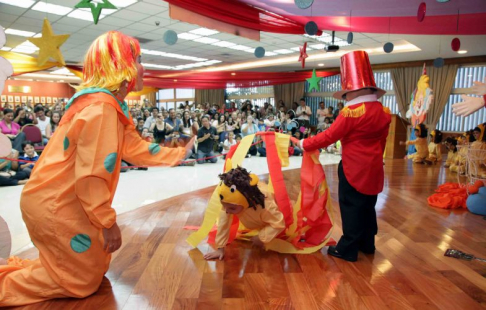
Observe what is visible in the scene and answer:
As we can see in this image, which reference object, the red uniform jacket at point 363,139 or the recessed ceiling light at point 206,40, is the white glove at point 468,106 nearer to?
the red uniform jacket at point 363,139

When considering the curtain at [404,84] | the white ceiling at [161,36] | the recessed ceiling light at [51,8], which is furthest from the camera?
the curtain at [404,84]

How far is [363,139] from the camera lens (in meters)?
2.23

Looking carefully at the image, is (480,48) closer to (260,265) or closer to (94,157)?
(260,265)

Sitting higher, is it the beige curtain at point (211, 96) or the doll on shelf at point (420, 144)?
the beige curtain at point (211, 96)

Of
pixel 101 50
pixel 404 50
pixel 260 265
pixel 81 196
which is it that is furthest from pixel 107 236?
pixel 404 50

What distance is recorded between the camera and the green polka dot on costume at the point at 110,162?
1449 millimetres

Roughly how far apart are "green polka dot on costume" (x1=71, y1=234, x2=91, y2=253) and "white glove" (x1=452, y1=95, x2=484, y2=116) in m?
2.23

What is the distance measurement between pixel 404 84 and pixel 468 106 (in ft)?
31.8

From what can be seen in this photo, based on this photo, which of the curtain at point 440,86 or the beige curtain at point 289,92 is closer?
the curtain at point 440,86

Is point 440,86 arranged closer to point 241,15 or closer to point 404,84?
point 404,84

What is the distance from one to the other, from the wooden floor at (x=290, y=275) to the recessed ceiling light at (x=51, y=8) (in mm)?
5047

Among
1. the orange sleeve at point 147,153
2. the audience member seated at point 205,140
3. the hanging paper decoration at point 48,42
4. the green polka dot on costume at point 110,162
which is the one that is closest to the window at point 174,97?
the audience member seated at point 205,140

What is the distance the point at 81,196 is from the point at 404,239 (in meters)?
2.47

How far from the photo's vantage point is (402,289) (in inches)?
76.6
